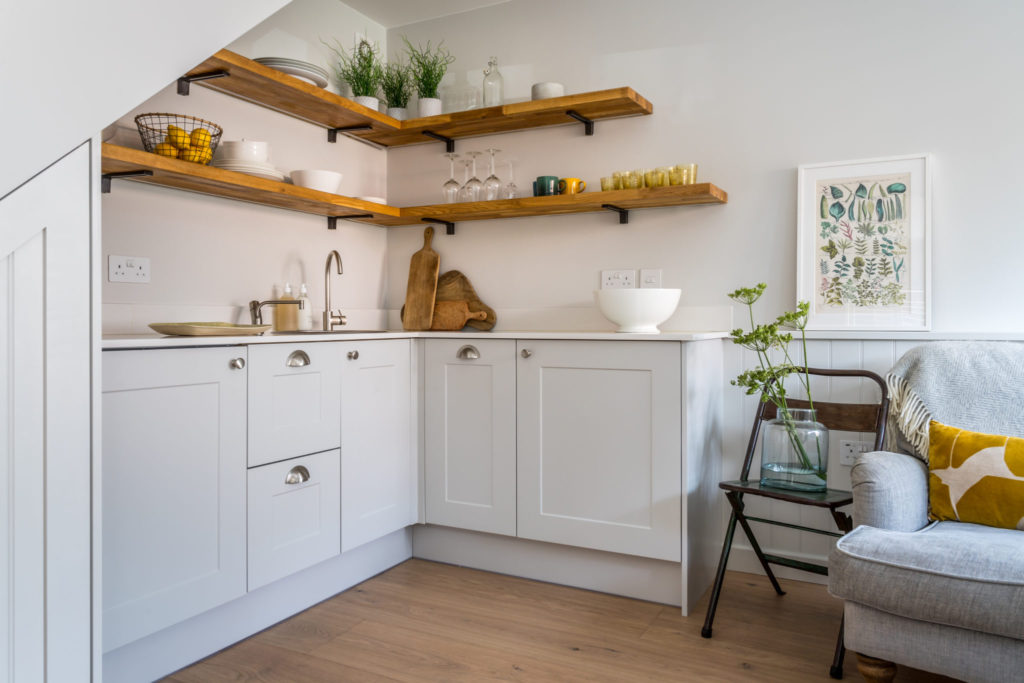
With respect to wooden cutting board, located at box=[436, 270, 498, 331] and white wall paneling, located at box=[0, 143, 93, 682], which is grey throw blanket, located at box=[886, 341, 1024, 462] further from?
white wall paneling, located at box=[0, 143, 93, 682]

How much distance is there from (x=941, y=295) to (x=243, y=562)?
243 cm

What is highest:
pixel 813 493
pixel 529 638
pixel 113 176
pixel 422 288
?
pixel 113 176

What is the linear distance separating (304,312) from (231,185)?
58 centimetres

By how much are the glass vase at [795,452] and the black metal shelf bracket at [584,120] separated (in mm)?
1410

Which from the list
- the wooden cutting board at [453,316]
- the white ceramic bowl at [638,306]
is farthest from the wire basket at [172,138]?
the white ceramic bowl at [638,306]

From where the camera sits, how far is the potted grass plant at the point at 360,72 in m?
3.22

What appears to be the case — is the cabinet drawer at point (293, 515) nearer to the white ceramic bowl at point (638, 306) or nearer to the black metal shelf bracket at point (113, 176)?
the black metal shelf bracket at point (113, 176)

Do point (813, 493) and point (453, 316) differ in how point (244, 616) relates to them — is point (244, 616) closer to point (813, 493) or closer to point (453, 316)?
point (453, 316)

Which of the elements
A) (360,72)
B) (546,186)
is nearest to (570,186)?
(546,186)

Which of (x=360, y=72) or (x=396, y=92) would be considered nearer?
(x=360, y=72)

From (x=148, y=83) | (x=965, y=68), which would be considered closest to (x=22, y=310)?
(x=148, y=83)

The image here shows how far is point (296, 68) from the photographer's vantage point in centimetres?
273

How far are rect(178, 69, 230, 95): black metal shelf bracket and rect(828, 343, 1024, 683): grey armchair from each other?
2342mm

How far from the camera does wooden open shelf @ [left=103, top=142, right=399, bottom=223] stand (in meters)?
2.18
